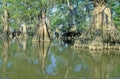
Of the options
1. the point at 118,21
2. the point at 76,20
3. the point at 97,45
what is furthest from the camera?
the point at 76,20

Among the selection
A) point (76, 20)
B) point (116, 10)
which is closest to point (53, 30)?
point (76, 20)

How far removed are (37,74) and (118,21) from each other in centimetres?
2461

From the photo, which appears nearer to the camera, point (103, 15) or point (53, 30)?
point (103, 15)

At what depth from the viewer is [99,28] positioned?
22062mm

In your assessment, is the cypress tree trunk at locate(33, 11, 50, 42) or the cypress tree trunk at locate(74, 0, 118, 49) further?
the cypress tree trunk at locate(33, 11, 50, 42)

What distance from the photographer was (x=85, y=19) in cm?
3962

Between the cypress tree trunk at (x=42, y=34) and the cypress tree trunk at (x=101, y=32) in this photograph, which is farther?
the cypress tree trunk at (x=42, y=34)

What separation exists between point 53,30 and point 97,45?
28038mm

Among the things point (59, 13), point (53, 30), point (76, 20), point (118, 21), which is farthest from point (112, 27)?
point (53, 30)

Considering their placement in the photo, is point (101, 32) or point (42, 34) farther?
point (42, 34)

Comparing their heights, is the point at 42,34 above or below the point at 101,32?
below

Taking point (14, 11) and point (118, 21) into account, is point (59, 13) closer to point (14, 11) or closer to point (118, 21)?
point (14, 11)

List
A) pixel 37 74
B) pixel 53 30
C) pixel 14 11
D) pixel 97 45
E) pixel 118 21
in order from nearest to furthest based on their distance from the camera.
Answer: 1. pixel 37 74
2. pixel 97 45
3. pixel 118 21
4. pixel 14 11
5. pixel 53 30

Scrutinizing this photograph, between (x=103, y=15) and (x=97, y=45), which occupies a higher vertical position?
(x=103, y=15)
